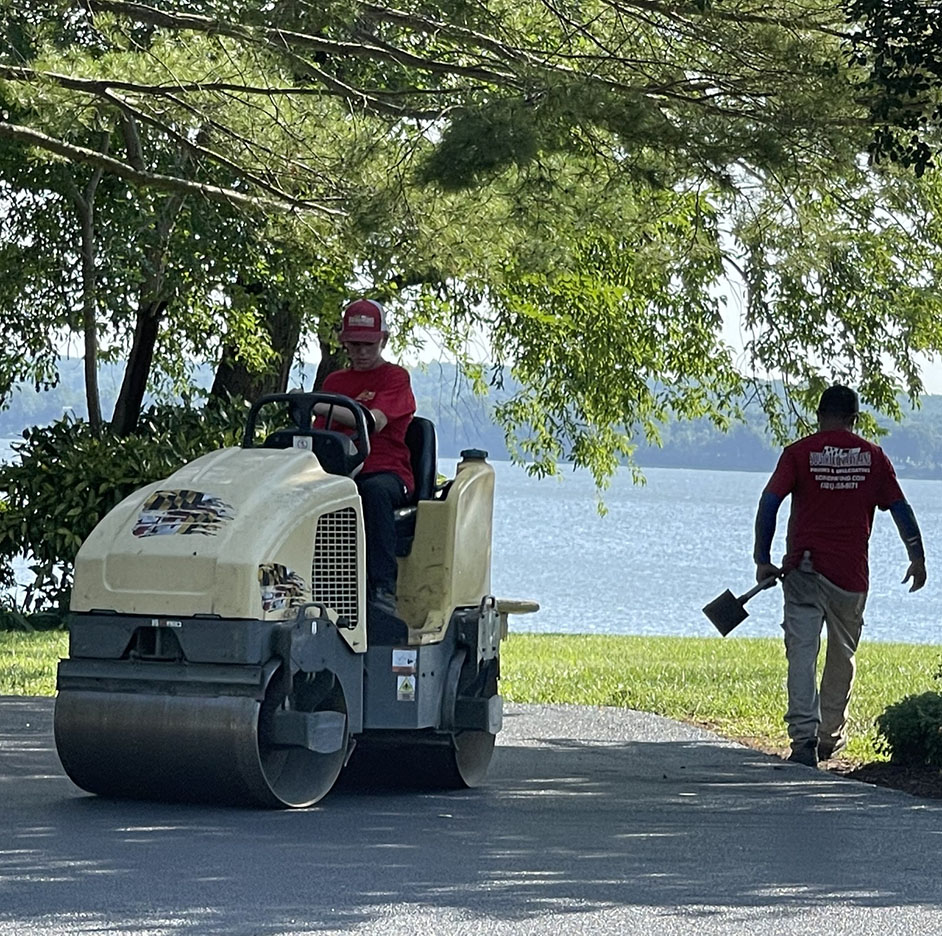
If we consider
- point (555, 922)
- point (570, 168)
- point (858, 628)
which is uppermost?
point (570, 168)

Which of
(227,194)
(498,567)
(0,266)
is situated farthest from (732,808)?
(498,567)

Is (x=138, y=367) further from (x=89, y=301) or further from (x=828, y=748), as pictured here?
(x=828, y=748)

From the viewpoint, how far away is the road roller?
285 inches

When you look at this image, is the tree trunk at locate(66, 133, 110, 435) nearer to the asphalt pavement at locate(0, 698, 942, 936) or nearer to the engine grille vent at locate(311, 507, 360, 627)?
the asphalt pavement at locate(0, 698, 942, 936)

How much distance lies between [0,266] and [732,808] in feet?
40.8

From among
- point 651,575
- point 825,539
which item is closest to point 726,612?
point 825,539

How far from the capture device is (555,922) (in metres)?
5.56

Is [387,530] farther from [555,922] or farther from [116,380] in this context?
[116,380]

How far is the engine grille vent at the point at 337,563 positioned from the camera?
7.83 meters

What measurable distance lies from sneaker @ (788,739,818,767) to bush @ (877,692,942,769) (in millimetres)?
374

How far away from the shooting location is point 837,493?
10.0 metres

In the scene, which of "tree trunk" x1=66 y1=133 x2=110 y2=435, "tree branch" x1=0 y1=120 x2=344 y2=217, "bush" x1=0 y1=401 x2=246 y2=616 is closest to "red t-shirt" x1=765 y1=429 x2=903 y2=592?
"tree branch" x1=0 y1=120 x2=344 y2=217

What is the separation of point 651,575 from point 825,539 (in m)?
36.8

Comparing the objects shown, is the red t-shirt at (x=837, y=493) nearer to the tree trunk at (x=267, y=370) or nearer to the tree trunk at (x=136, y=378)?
the tree trunk at (x=267, y=370)
